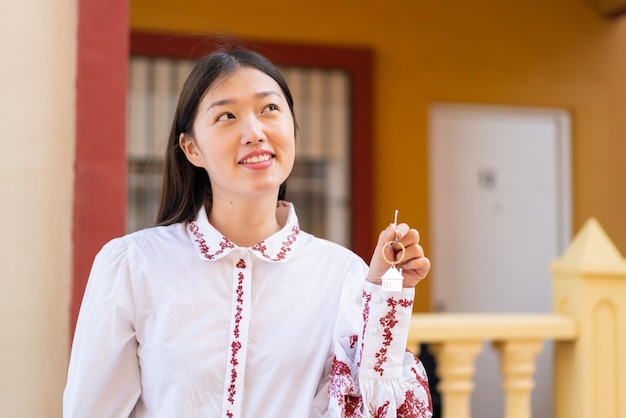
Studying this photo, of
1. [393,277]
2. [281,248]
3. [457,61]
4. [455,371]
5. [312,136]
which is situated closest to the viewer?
[393,277]

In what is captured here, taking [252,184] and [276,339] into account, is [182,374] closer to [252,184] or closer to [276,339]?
[276,339]

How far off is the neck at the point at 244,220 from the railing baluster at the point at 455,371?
1.21 meters

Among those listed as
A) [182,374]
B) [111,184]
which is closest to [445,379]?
[111,184]

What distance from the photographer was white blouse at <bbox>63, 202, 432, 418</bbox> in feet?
5.15

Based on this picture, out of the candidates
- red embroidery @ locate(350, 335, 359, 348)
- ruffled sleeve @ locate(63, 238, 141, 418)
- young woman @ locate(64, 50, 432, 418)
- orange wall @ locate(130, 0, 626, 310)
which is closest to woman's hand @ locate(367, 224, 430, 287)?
young woman @ locate(64, 50, 432, 418)

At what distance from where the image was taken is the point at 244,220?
67.3 inches

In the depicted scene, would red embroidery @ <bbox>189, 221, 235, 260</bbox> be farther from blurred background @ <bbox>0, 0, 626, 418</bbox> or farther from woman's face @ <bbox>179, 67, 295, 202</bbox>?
blurred background @ <bbox>0, 0, 626, 418</bbox>

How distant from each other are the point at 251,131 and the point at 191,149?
20cm

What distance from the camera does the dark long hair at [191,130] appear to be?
5.53 feet

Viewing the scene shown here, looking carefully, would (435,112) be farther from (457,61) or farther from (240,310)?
(240,310)

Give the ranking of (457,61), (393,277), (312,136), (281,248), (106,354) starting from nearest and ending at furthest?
(393,277), (106,354), (281,248), (312,136), (457,61)

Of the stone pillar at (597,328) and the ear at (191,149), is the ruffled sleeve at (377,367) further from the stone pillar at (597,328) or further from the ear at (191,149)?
the stone pillar at (597,328)

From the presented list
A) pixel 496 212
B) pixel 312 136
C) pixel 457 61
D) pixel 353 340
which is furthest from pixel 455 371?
pixel 457 61

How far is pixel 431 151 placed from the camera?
206 inches
